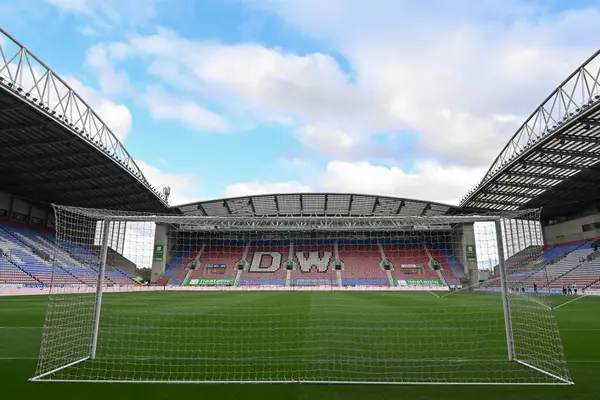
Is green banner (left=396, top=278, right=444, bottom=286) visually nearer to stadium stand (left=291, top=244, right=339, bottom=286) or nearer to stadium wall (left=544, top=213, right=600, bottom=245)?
stadium stand (left=291, top=244, right=339, bottom=286)

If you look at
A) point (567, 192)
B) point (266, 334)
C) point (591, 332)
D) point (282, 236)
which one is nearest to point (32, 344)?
point (266, 334)

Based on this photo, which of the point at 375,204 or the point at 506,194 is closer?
the point at 506,194

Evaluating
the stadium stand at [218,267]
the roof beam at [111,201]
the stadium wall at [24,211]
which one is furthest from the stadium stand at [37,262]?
the stadium stand at [218,267]

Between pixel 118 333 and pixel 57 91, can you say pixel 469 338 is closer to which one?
pixel 118 333

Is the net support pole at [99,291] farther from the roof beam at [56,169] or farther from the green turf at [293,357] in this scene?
the roof beam at [56,169]

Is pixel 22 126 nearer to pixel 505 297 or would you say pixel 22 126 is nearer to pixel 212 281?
pixel 505 297

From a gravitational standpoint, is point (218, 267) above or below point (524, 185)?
below

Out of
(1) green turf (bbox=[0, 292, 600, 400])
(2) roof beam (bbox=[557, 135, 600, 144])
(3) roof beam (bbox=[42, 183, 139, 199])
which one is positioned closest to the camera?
(1) green turf (bbox=[0, 292, 600, 400])

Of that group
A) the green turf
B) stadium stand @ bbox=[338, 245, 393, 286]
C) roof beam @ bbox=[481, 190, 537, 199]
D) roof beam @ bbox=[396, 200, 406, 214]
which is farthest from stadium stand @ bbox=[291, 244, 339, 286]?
the green turf

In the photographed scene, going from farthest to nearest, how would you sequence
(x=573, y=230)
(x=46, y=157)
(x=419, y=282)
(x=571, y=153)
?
(x=419, y=282), (x=573, y=230), (x=46, y=157), (x=571, y=153)

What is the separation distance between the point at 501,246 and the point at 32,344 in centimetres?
1050

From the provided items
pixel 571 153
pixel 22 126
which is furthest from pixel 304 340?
pixel 571 153

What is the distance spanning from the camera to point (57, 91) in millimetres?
21531

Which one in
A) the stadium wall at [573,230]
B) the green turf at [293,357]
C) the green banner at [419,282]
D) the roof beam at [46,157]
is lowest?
the green turf at [293,357]
